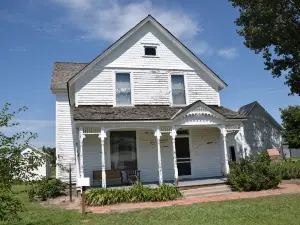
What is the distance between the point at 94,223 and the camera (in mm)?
8758

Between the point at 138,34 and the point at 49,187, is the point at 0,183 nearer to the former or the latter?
the point at 49,187

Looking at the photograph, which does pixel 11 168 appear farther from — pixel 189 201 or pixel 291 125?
pixel 291 125

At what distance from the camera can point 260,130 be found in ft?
93.2

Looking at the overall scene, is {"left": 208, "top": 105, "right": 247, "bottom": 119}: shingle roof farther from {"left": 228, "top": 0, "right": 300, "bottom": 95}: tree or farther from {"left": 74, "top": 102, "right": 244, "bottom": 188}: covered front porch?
{"left": 228, "top": 0, "right": 300, "bottom": 95}: tree

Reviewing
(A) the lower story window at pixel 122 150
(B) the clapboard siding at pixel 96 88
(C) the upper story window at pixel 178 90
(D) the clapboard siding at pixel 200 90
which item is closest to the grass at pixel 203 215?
(A) the lower story window at pixel 122 150

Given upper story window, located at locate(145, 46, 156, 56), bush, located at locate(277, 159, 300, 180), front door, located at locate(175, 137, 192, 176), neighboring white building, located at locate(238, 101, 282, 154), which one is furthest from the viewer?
neighboring white building, located at locate(238, 101, 282, 154)

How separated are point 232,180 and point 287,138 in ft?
62.2

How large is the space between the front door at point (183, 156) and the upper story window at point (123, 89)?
381 cm

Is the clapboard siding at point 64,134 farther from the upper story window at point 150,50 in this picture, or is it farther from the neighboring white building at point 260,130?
the neighboring white building at point 260,130

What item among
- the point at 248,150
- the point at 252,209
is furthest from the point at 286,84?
the point at 252,209

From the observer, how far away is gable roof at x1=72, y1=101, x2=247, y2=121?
14.4 metres

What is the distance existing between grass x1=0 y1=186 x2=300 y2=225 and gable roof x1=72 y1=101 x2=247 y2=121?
4939 millimetres

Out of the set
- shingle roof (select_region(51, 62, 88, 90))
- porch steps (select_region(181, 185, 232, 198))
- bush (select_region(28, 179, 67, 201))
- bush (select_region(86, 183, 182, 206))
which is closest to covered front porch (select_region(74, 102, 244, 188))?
porch steps (select_region(181, 185, 232, 198))

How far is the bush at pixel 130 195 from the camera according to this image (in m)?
11.9
